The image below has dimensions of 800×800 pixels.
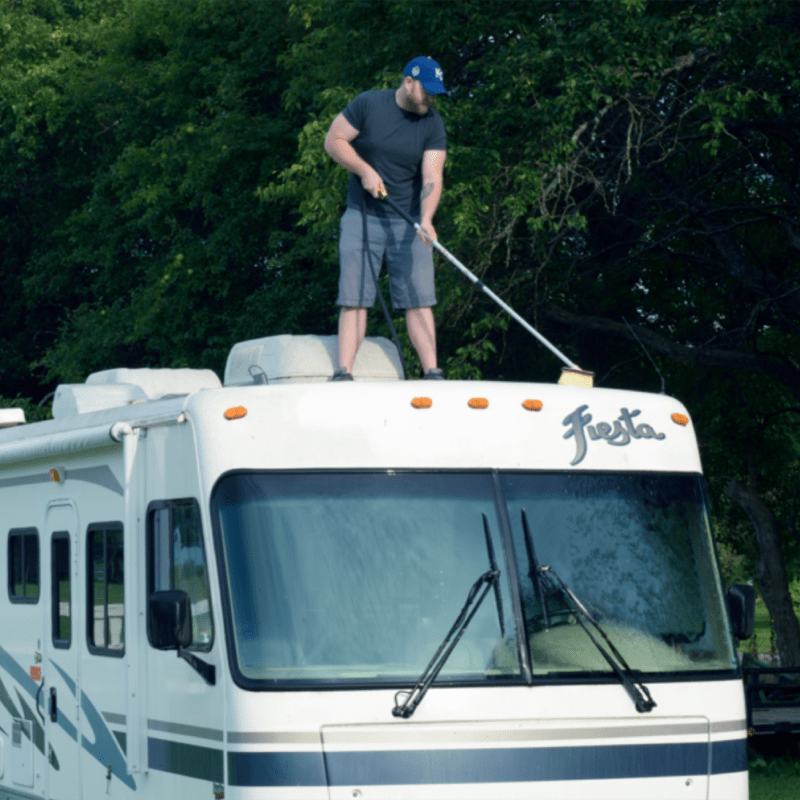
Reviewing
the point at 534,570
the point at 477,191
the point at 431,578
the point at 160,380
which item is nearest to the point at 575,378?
the point at 534,570

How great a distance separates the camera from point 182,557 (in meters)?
5.75

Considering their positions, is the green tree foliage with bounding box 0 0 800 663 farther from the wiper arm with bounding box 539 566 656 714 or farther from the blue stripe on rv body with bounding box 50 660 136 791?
the wiper arm with bounding box 539 566 656 714

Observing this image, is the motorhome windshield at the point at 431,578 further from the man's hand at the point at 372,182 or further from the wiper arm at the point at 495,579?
the man's hand at the point at 372,182

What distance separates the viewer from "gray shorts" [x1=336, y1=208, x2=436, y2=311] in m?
7.51

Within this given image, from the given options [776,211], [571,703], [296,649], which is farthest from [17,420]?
[776,211]

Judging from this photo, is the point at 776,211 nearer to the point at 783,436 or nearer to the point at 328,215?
the point at 783,436

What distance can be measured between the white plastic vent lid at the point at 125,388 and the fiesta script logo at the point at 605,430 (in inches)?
102

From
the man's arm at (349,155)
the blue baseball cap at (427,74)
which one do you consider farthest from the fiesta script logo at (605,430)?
the blue baseball cap at (427,74)

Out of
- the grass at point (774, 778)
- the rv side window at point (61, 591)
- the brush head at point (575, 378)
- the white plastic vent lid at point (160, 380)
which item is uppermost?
the white plastic vent lid at point (160, 380)

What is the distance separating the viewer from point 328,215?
1466cm

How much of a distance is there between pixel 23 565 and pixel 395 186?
2.98 metres

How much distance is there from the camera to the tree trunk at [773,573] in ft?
63.3

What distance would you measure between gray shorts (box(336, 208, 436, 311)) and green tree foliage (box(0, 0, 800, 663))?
221 inches

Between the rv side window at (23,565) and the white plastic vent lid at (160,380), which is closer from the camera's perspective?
the rv side window at (23,565)
